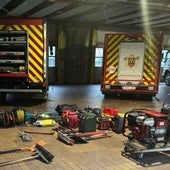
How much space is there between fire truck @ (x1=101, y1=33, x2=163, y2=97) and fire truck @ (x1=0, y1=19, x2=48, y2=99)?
327 cm

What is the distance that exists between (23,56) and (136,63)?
4.39 metres

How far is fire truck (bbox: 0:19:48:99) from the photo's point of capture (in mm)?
8828

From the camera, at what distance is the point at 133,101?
1093cm

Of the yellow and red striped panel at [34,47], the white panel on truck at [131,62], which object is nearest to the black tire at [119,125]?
the yellow and red striped panel at [34,47]

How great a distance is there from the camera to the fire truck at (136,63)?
10.9 m

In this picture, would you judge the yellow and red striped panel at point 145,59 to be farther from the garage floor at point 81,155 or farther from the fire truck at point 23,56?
the garage floor at point 81,155

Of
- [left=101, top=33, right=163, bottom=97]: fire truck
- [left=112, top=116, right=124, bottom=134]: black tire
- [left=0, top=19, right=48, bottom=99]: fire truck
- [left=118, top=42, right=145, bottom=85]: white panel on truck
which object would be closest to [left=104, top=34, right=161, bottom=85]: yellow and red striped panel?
[left=101, top=33, right=163, bottom=97]: fire truck

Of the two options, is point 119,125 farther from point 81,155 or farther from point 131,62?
point 131,62

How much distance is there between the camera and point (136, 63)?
11.0 meters

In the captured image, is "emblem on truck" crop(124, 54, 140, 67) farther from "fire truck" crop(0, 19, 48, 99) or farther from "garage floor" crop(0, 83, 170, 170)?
"garage floor" crop(0, 83, 170, 170)

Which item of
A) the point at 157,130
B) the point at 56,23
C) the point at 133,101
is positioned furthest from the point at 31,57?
the point at 56,23

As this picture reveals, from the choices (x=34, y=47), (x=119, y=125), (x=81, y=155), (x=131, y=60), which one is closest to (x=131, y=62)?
(x=131, y=60)

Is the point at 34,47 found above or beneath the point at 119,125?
above

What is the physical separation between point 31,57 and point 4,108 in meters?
1.78
